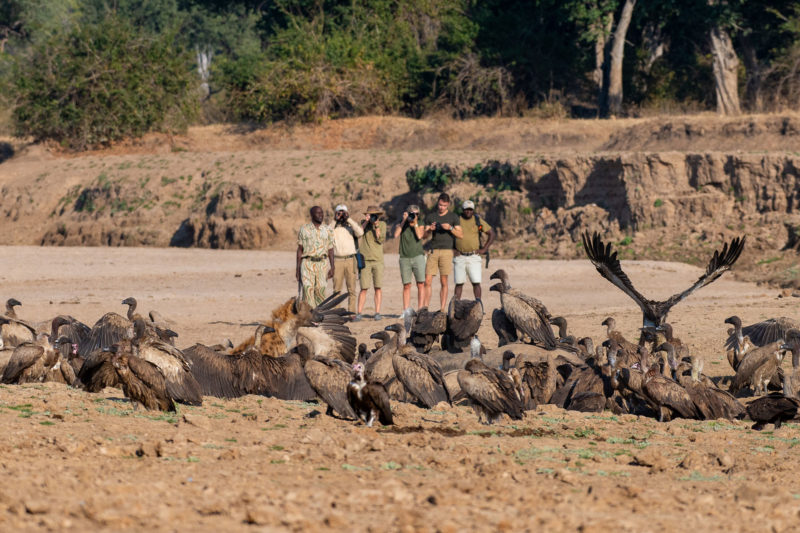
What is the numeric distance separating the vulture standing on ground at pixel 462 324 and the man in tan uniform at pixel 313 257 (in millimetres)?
2003

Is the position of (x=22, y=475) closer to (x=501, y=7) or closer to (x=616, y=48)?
(x=616, y=48)

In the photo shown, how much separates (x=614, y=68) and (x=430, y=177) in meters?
10.2

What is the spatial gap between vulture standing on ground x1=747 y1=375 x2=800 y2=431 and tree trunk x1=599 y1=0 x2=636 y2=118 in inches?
1069

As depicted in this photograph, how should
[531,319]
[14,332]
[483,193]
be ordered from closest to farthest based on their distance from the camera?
1. [14,332]
2. [531,319]
3. [483,193]

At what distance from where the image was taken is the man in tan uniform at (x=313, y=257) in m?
14.3

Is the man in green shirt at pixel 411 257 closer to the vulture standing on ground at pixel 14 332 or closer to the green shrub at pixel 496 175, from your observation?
the vulture standing on ground at pixel 14 332

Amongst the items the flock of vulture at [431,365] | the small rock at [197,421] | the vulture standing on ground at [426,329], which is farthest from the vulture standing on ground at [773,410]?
the small rock at [197,421]

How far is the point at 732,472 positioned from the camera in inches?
300

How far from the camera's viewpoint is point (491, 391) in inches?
366

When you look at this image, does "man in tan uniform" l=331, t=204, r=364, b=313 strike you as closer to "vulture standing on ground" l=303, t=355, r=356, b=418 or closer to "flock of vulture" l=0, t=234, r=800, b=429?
"flock of vulture" l=0, t=234, r=800, b=429

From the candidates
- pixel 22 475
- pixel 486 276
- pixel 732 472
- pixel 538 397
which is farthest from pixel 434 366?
pixel 486 276

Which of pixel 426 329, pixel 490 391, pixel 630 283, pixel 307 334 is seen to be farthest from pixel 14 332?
pixel 630 283

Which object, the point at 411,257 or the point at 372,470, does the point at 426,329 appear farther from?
the point at 372,470

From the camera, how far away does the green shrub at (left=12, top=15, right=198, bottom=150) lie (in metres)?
38.9
